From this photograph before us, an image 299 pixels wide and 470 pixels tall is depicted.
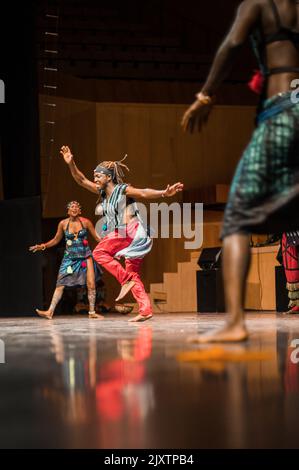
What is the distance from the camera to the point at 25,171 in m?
8.78

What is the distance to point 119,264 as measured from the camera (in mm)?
5820

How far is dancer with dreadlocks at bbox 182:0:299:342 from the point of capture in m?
2.00

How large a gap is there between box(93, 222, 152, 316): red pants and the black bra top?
373cm

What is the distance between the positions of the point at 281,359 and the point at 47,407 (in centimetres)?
89

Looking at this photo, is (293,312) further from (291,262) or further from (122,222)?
(122,222)

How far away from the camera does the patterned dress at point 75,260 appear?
7.37m

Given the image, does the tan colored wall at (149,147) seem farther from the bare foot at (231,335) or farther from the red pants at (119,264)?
the bare foot at (231,335)

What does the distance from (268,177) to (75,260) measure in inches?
221

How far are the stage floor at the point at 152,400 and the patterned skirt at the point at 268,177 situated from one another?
0.37 metres

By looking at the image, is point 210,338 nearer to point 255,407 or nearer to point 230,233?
point 230,233

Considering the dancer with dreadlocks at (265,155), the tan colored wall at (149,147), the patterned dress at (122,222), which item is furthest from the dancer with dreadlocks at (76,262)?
the dancer with dreadlocks at (265,155)

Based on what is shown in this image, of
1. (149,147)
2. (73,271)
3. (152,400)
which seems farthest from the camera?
(149,147)

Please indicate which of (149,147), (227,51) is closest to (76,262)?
(149,147)
